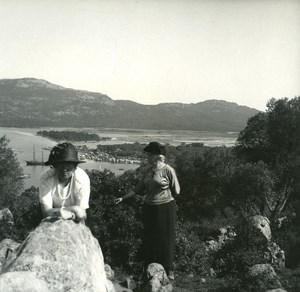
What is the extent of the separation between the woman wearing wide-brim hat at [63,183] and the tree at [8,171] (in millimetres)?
30495

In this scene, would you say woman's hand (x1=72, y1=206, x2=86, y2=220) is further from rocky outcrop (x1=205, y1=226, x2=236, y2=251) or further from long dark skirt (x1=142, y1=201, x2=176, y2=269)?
rocky outcrop (x1=205, y1=226, x2=236, y2=251)

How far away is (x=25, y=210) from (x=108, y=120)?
9991 millimetres

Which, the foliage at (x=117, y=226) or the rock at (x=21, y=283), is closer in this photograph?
the rock at (x=21, y=283)

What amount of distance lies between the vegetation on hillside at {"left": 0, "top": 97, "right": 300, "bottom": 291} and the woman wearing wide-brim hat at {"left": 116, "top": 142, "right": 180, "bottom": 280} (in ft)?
9.38

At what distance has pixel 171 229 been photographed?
223 inches

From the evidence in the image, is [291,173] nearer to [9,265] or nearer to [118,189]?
[118,189]

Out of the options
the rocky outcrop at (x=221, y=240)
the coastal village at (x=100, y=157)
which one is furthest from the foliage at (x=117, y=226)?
the rocky outcrop at (x=221, y=240)

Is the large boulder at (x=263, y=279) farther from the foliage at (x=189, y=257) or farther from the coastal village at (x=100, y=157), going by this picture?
the coastal village at (x=100, y=157)

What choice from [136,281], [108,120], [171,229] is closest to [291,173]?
[108,120]

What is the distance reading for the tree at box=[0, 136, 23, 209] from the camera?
109 ft

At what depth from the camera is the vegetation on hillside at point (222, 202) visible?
9.27m

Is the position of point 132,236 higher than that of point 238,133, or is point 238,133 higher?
point 238,133

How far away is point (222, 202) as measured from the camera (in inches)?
901

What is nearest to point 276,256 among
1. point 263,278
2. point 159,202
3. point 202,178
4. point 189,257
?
point 189,257
